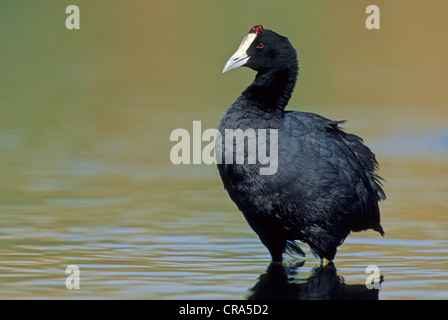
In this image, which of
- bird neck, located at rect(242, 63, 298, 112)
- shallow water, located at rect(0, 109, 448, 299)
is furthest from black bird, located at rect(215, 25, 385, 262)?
shallow water, located at rect(0, 109, 448, 299)

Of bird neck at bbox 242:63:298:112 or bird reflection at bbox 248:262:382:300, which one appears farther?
bird neck at bbox 242:63:298:112

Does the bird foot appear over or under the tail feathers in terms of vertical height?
under

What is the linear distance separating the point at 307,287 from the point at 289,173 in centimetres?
88

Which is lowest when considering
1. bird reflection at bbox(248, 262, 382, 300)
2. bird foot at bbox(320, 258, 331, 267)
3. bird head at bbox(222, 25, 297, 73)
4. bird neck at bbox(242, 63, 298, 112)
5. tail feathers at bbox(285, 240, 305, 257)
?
bird reflection at bbox(248, 262, 382, 300)

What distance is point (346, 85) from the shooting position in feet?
64.1

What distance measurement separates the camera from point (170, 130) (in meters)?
14.8

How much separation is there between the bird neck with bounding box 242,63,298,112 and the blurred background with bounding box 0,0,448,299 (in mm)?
1266

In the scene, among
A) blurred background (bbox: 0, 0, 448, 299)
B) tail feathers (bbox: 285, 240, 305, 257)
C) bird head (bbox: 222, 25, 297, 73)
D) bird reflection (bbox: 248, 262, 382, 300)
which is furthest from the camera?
tail feathers (bbox: 285, 240, 305, 257)

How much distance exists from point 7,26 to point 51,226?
45.0ft

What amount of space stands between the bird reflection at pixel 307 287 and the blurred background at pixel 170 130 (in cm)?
12

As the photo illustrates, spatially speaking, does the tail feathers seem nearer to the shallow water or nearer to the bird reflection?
the shallow water

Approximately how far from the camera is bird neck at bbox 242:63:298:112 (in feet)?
25.7

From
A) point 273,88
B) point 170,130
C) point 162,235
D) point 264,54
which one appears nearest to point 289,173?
point 273,88
